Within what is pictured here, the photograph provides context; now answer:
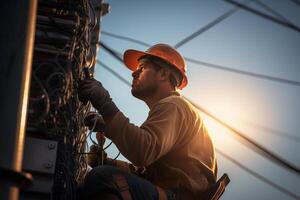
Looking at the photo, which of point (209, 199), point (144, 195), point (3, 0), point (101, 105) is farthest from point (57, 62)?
point (3, 0)

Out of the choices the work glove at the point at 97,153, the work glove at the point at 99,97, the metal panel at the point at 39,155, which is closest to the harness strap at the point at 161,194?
the work glove at the point at 99,97

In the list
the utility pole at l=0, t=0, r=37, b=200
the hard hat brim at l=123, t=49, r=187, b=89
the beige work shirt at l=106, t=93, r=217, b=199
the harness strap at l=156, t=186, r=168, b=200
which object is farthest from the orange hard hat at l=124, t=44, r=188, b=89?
the utility pole at l=0, t=0, r=37, b=200

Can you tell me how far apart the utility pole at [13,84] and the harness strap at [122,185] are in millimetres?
1567

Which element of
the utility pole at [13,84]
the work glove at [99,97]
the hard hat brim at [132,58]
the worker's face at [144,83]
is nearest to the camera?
the utility pole at [13,84]

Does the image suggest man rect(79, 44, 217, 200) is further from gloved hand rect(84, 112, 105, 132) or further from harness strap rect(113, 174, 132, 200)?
gloved hand rect(84, 112, 105, 132)

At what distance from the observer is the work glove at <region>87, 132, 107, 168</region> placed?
13.3 feet

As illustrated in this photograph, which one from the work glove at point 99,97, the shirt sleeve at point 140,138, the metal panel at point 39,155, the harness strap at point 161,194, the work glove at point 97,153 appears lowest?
the work glove at point 97,153

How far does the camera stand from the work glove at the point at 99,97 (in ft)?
10.3

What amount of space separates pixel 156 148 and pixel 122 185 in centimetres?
32

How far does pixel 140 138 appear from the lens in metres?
3.07

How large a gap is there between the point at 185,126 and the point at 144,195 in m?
0.65

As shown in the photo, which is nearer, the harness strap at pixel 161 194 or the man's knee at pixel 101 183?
the man's knee at pixel 101 183

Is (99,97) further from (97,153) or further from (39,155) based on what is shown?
(97,153)

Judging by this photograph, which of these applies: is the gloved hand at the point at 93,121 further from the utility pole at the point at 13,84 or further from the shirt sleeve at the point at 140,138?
the utility pole at the point at 13,84
